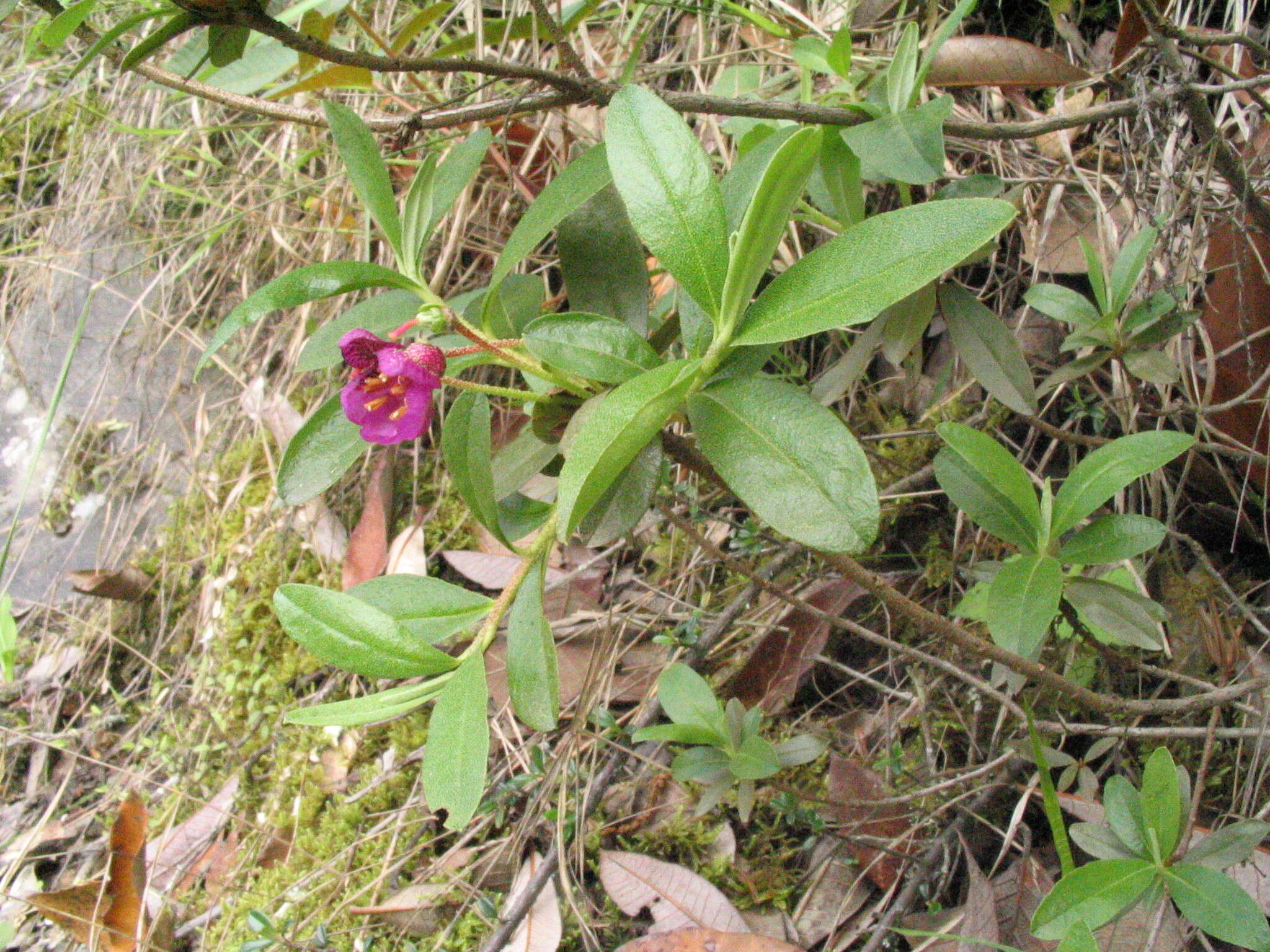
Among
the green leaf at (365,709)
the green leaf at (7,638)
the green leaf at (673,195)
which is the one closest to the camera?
the green leaf at (673,195)

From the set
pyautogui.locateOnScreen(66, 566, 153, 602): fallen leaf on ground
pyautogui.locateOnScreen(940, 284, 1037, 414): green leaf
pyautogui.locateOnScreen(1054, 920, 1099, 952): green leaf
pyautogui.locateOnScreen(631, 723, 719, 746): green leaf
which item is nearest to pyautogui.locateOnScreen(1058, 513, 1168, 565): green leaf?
pyautogui.locateOnScreen(940, 284, 1037, 414): green leaf

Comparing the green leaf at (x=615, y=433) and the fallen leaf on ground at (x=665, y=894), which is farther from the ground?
the green leaf at (x=615, y=433)

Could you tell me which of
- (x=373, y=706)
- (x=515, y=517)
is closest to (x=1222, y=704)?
(x=515, y=517)

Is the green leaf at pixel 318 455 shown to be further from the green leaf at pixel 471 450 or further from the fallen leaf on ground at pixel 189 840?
the fallen leaf on ground at pixel 189 840

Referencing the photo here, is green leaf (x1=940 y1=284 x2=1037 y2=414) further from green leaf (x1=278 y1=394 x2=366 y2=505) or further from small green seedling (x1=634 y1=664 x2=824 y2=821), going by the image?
green leaf (x1=278 y1=394 x2=366 y2=505)

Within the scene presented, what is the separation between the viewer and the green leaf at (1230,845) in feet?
3.32

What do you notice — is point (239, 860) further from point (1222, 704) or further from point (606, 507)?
point (1222, 704)

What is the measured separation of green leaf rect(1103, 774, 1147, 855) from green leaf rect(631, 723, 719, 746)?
49 cm

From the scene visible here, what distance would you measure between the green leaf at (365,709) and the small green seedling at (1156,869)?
71cm

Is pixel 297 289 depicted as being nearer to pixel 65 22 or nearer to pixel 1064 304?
pixel 65 22

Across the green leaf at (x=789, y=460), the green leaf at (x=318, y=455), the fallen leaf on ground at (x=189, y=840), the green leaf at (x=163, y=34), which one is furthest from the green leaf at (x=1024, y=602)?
the fallen leaf on ground at (x=189, y=840)

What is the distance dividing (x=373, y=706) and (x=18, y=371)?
248cm

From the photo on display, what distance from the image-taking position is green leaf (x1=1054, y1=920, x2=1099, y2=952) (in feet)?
2.81

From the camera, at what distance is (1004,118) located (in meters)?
1.70
